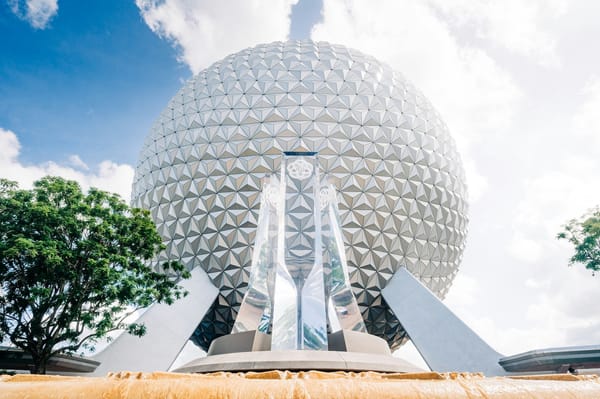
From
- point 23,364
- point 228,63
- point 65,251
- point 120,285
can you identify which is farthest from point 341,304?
point 228,63

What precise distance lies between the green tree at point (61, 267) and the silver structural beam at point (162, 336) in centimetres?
165

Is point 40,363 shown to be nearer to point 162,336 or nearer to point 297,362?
point 162,336

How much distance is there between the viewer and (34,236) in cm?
1017

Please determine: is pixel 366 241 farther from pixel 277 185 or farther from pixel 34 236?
pixel 34 236

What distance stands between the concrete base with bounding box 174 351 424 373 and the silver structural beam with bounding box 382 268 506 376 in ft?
19.6

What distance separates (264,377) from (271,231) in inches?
410

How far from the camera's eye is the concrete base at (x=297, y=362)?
7.14 metres

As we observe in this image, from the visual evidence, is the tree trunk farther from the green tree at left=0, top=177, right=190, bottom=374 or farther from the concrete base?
the concrete base

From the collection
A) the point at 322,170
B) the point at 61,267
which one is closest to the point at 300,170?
the point at 322,170

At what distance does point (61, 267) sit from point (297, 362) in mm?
7614

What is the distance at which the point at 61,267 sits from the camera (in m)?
10.0

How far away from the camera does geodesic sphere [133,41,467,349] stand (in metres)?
16.5

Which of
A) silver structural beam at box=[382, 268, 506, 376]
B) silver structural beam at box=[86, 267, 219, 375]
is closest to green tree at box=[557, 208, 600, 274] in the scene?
silver structural beam at box=[382, 268, 506, 376]

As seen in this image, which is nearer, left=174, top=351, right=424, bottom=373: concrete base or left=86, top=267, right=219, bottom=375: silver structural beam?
left=174, top=351, right=424, bottom=373: concrete base
